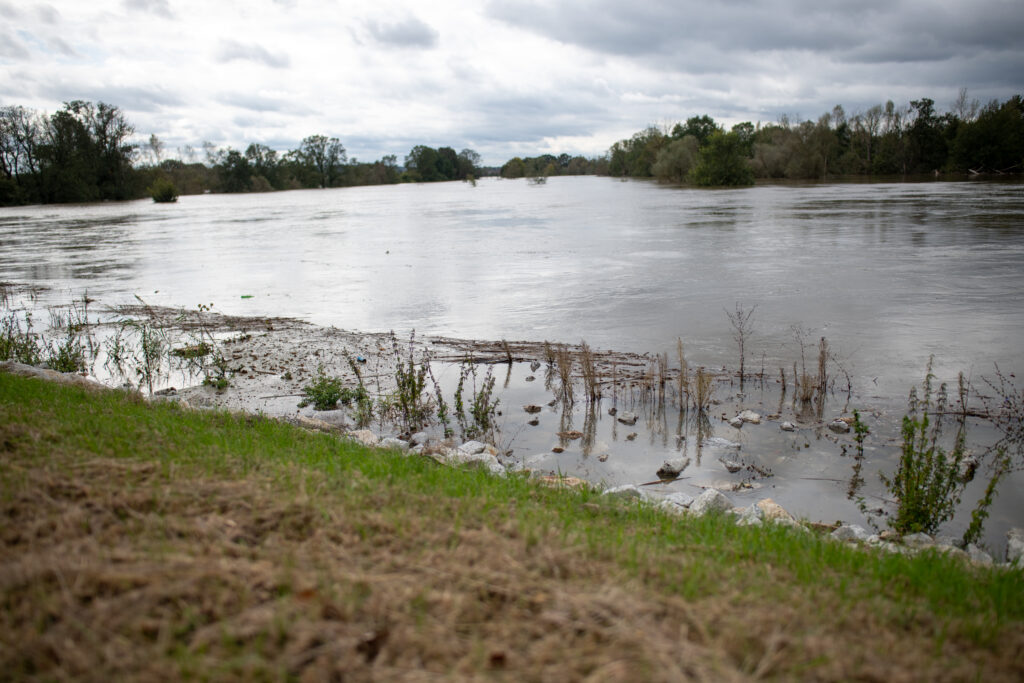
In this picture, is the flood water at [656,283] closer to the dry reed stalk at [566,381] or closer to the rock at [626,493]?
the dry reed stalk at [566,381]

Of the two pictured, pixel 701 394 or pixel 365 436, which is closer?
pixel 365 436

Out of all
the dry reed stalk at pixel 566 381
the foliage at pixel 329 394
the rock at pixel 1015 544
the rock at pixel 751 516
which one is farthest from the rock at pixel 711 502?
the foliage at pixel 329 394

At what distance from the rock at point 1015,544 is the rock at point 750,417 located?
113 inches

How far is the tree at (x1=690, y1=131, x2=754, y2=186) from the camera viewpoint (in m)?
79.8

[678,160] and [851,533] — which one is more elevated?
[678,160]

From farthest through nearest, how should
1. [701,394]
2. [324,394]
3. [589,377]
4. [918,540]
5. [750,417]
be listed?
[589,377] → [324,394] → [701,394] → [750,417] → [918,540]

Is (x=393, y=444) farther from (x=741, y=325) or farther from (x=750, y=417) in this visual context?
(x=741, y=325)

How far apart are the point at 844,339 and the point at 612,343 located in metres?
4.01

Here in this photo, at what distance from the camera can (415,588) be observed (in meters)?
2.92

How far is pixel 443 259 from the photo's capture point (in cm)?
2362

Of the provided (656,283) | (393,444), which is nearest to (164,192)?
(656,283)

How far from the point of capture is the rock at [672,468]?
6785 millimetres

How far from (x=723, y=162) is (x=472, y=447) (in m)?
82.7

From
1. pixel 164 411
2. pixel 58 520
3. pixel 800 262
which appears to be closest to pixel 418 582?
pixel 58 520
